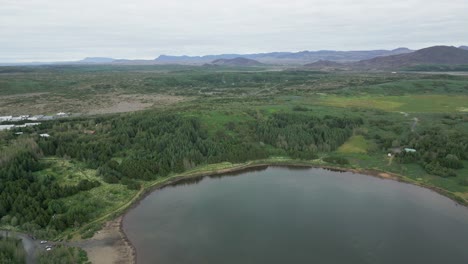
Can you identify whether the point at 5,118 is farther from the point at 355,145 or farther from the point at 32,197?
the point at 355,145

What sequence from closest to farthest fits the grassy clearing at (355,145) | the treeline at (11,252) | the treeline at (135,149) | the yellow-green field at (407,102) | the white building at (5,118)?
the treeline at (11,252) < the treeline at (135,149) < the grassy clearing at (355,145) < the white building at (5,118) < the yellow-green field at (407,102)

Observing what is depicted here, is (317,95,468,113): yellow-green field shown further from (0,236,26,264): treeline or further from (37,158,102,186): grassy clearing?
(0,236,26,264): treeline

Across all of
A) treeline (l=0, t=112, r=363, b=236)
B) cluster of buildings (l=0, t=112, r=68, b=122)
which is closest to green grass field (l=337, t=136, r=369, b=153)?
treeline (l=0, t=112, r=363, b=236)

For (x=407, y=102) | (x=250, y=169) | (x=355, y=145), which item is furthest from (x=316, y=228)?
(x=407, y=102)

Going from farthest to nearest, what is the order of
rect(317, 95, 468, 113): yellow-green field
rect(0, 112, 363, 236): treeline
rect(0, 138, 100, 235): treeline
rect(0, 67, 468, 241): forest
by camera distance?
1. rect(317, 95, 468, 113): yellow-green field
2. rect(0, 67, 468, 241): forest
3. rect(0, 112, 363, 236): treeline
4. rect(0, 138, 100, 235): treeline

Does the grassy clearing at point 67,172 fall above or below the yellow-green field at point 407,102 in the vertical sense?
below

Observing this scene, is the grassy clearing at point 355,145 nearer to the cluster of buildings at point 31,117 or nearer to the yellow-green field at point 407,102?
the yellow-green field at point 407,102

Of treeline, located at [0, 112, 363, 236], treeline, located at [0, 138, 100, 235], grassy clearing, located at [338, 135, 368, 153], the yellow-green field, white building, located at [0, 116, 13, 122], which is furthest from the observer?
the yellow-green field


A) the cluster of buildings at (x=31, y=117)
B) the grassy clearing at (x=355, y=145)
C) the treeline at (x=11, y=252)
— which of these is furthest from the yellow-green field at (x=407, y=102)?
the treeline at (x=11, y=252)
